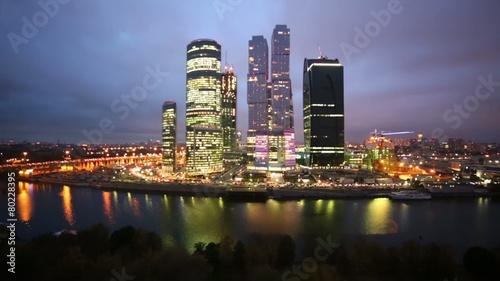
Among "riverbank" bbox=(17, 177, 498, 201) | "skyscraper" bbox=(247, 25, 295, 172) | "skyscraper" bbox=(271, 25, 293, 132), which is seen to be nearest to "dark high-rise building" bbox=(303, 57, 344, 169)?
"skyscraper" bbox=(247, 25, 295, 172)

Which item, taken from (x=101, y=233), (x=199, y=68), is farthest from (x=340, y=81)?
(x=101, y=233)

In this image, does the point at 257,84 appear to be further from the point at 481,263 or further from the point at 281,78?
the point at 481,263

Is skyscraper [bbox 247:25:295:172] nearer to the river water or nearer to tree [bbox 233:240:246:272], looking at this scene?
the river water

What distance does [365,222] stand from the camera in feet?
29.8

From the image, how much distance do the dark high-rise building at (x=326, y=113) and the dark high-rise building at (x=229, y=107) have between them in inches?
494

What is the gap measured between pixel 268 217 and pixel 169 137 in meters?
18.4

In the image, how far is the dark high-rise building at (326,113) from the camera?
26.8 metres

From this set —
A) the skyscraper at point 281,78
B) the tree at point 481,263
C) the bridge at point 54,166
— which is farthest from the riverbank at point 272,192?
the skyscraper at point 281,78

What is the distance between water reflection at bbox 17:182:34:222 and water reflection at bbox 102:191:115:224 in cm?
212

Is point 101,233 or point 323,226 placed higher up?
point 101,233

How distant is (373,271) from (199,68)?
2361cm

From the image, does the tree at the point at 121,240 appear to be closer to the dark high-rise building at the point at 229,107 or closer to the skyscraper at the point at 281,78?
the dark high-rise building at the point at 229,107

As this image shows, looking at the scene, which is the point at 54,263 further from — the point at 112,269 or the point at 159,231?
the point at 159,231

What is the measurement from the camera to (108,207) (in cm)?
1155
